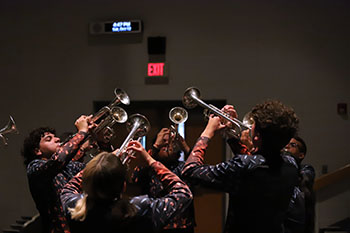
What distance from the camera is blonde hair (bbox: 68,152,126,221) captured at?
160 centimetres

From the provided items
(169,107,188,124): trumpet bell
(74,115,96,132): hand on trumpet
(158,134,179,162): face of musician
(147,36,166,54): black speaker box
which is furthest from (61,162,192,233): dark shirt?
(147,36,166,54): black speaker box

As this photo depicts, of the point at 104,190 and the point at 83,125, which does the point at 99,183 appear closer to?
the point at 104,190

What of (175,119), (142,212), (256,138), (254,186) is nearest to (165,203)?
(142,212)

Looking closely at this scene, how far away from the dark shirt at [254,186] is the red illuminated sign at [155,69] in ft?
11.9

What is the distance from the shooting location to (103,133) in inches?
130

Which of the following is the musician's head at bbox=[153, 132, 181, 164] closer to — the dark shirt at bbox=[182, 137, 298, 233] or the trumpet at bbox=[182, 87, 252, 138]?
the trumpet at bbox=[182, 87, 252, 138]

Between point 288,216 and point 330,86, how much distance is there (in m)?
3.32

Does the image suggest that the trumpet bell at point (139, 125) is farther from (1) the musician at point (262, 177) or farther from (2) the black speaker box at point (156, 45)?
(2) the black speaker box at point (156, 45)

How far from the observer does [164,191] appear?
3.22m

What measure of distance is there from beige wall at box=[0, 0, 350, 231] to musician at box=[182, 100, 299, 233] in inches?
133

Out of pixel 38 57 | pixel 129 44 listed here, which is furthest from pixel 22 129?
pixel 129 44

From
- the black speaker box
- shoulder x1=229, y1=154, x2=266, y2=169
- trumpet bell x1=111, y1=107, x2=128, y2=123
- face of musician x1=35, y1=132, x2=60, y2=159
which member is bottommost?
face of musician x1=35, y1=132, x2=60, y2=159

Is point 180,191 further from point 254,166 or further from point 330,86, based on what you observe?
point 330,86

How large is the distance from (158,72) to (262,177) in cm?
376
